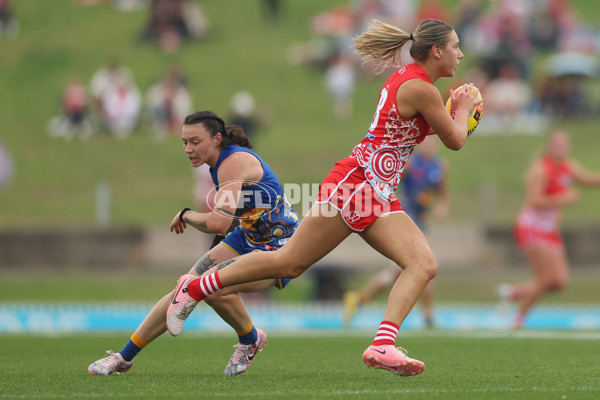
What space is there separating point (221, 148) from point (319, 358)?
2.29 m

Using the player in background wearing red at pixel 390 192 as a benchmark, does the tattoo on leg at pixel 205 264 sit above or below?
below

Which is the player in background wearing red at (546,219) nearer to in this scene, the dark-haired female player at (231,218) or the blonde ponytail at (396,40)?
the dark-haired female player at (231,218)

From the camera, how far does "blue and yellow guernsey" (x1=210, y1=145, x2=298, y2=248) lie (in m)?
7.15

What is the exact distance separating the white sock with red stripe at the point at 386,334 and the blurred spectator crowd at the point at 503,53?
21586mm

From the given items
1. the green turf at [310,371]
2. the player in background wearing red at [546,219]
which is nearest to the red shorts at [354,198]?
the green turf at [310,371]

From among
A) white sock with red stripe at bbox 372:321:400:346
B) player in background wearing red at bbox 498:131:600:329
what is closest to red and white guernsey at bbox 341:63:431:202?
white sock with red stripe at bbox 372:321:400:346

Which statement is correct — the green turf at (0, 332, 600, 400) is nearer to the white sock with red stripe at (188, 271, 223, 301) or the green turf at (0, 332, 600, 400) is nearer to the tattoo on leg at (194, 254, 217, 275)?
the white sock with red stripe at (188, 271, 223, 301)

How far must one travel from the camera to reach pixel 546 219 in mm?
12773

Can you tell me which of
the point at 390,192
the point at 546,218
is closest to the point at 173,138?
the point at 546,218

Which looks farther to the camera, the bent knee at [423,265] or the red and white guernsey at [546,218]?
the red and white guernsey at [546,218]

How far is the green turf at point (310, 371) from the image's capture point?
234 inches

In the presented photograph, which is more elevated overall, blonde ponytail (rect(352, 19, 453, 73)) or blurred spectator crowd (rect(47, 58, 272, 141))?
blurred spectator crowd (rect(47, 58, 272, 141))

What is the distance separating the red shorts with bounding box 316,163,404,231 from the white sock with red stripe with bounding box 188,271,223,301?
2.83 ft

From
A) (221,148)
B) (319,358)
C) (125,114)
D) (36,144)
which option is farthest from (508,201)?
(221,148)
